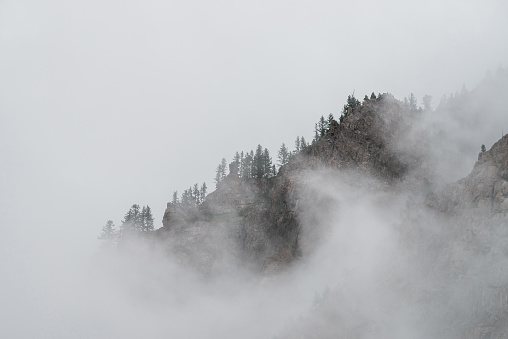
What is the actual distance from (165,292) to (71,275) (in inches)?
1719

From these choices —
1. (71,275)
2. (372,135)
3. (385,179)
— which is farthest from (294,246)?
(71,275)

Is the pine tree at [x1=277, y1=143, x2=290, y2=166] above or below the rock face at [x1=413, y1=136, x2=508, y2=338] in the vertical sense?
above

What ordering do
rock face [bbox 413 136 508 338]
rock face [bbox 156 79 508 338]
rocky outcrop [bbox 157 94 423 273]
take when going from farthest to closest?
rocky outcrop [bbox 157 94 423 273] < rock face [bbox 156 79 508 338] < rock face [bbox 413 136 508 338]

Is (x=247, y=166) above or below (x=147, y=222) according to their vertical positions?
above

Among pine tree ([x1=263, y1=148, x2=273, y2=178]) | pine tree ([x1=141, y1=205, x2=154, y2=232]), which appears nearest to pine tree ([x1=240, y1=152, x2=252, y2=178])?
pine tree ([x1=263, y1=148, x2=273, y2=178])

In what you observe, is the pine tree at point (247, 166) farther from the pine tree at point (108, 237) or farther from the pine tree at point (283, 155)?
the pine tree at point (108, 237)

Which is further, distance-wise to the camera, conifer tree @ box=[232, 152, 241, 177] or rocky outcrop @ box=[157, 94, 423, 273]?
conifer tree @ box=[232, 152, 241, 177]

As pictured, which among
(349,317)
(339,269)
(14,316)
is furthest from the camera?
(14,316)

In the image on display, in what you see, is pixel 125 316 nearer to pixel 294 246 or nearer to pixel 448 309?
pixel 294 246

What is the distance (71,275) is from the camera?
129m

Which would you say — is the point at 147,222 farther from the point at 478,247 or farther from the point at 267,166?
the point at 478,247

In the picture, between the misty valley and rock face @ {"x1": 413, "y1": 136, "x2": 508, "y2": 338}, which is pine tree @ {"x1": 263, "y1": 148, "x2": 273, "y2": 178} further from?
rock face @ {"x1": 413, "y1": 136, "x2": 508, "y2": 338}

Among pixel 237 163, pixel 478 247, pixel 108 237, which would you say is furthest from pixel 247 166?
pixel 478 247

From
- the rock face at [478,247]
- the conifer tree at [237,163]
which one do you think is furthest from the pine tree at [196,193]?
the rock face at [478,247]
